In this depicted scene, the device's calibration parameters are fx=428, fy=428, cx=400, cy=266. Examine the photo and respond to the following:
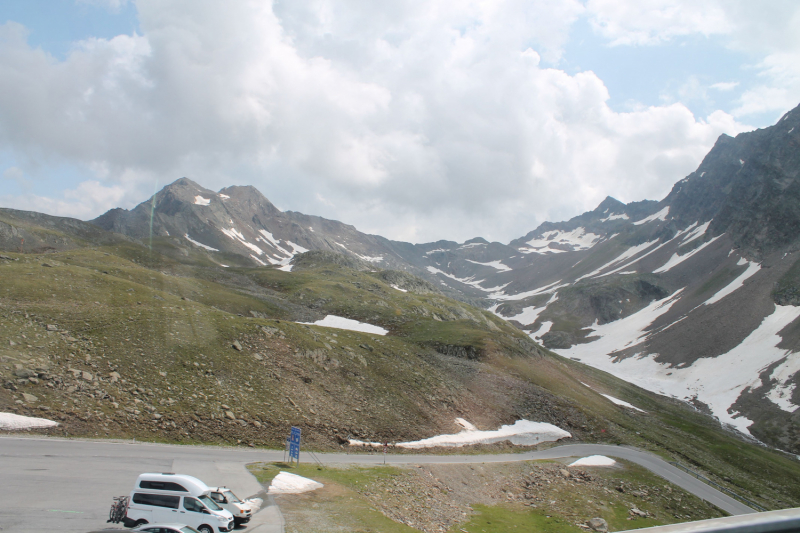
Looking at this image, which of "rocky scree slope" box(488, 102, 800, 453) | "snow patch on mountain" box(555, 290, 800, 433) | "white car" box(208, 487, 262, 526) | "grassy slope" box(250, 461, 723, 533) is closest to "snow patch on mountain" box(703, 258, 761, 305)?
"rocky scree slope" box(488, 102, 800, 453)

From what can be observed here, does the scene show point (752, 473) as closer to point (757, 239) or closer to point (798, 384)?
point (798, 384)

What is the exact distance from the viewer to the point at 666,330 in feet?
511

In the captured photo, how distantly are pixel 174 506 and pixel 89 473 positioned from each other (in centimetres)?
818

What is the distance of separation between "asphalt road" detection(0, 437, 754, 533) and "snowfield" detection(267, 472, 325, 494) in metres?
1.09

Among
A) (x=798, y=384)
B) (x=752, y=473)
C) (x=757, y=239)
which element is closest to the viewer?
(x=752, y=473)

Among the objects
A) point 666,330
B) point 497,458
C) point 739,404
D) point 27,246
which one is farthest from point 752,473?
point 27,246

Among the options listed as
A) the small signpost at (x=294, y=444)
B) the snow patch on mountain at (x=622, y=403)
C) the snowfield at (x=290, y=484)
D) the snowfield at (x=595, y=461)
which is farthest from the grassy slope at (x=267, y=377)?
the snowfield at (x=290, y=484)

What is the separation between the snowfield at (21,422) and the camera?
2791cm

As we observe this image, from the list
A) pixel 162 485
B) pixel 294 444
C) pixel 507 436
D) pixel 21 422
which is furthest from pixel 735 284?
pixel 21 422

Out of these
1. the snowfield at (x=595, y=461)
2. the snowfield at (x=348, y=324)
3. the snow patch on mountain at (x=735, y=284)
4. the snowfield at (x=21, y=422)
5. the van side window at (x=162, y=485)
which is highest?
the snow patch on mountain at (x=735, y=284)

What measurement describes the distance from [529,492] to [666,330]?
478 ft

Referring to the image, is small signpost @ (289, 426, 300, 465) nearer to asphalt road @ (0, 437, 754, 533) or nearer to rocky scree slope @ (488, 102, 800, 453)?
A: asphalt road @ (0, 437, 754, 533)

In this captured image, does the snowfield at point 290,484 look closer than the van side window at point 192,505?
No

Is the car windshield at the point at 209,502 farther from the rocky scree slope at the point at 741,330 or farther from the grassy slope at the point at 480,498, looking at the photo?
the rocky scree slope at the point at 741,330
